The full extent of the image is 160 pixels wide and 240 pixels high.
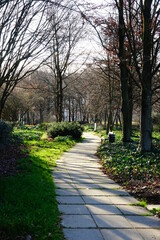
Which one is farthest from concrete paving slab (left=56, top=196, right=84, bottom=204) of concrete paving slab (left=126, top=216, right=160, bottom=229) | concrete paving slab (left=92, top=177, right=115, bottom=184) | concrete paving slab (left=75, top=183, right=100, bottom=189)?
concrete paving slab (left=92, top=177, right=115, bottom=184)

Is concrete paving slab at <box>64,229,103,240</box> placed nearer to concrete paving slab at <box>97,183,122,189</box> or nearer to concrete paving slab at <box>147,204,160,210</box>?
concrete paving slab at <box>147,204,160,210</box>

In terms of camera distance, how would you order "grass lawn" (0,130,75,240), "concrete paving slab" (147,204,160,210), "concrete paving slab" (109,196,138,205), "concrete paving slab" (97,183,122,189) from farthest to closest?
1. "concrete paving slab" (97,183,122,189)
2. "concrete paving slab" (109,196,138,205)
3. "concrete paving slab" (147,204,160,210)
4. "grass lawn" (0,130,75,240)

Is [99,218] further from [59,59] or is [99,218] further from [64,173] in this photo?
[59,59]

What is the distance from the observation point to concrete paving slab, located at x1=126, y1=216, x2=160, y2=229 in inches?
155

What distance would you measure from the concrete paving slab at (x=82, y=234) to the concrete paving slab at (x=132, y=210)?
1041mm

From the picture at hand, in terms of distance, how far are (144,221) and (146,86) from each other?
679 cm

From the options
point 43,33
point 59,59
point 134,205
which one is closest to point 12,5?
point 43,33

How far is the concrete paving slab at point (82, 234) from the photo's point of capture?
340cm

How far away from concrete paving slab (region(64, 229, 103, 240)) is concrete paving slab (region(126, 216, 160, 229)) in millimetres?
699

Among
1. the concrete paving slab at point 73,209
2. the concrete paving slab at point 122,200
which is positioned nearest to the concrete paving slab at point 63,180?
the concrete paving slab at point 122,200

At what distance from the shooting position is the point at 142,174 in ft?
23.5

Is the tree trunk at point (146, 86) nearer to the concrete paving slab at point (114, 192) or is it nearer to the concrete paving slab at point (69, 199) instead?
the concrete paving slab at point (114, 192)

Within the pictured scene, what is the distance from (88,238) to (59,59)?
69.2 ft

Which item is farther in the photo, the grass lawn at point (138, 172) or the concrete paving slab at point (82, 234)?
the grass lawn at point (138, 172)
